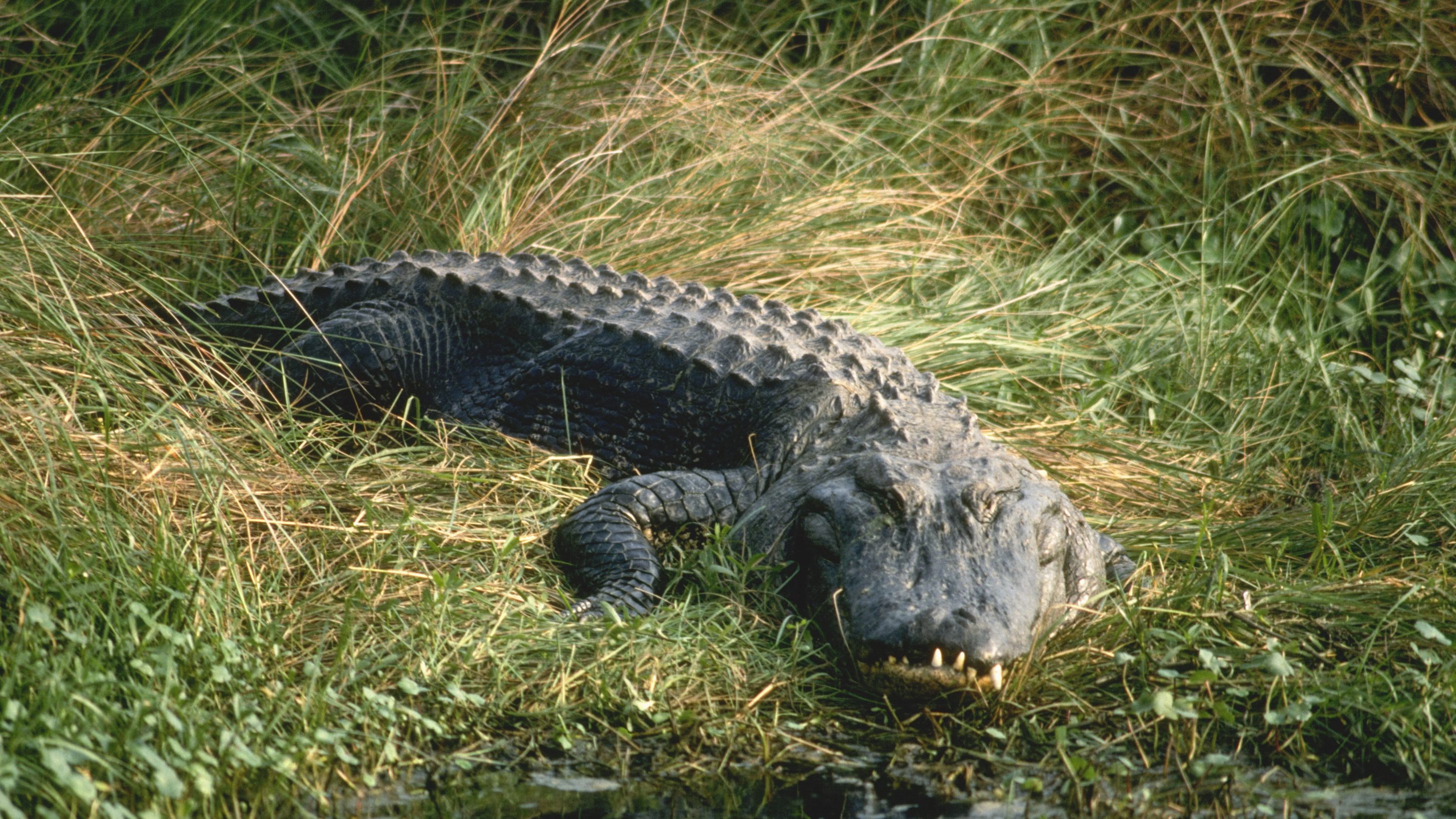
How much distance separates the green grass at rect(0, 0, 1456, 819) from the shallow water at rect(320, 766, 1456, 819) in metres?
0.07

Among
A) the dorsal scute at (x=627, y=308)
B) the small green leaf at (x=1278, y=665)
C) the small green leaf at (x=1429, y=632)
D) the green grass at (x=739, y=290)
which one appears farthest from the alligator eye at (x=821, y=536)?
the small green leaf at (x=1429, y=632)

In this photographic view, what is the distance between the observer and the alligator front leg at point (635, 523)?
3637 millimetres

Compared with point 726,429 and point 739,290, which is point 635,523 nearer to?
point 726,429

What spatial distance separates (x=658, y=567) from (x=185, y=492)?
1.26 meters

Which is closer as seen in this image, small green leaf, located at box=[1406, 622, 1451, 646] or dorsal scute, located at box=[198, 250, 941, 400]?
small green leaf, located at box=[1406, 622, 1451, 646]

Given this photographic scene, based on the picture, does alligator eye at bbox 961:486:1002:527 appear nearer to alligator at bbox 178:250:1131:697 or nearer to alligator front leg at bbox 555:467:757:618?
alligator at bbox 178:250:1131:697

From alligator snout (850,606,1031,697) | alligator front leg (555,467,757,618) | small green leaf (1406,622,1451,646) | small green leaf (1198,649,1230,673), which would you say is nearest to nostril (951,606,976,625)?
alligator snout (850,606,1031,697)

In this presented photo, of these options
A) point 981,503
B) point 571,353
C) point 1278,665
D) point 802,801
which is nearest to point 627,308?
point 571,353

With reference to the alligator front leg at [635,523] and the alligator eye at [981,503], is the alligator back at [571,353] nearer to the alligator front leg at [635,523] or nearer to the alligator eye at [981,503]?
the alligator front leg at [635,523]

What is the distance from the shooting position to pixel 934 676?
2957mm

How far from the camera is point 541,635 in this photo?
315 centimetres

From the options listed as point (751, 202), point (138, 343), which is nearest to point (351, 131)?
point (751, 202)

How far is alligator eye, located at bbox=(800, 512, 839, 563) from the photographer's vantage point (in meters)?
3.46

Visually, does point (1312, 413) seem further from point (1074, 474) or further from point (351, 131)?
point (351, 131)
